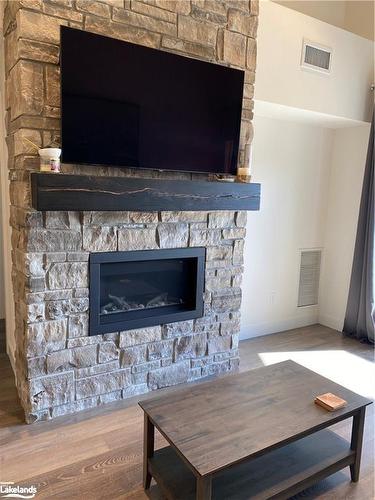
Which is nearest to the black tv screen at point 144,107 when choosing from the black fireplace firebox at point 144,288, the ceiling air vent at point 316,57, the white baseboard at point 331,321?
the black fireplace firebox at point 144,288

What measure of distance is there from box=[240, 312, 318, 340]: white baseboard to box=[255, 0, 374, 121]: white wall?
2016mm

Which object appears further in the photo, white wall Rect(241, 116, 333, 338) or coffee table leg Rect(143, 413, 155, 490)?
white wall Rect(241, 116, 333, 338)

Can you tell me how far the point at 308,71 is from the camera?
3.14 meters

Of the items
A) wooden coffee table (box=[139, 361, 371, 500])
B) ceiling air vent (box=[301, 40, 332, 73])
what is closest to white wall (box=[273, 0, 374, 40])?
ceiling air vent (box=[301, 40, 332, 73])

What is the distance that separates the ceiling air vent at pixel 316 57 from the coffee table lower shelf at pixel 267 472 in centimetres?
277

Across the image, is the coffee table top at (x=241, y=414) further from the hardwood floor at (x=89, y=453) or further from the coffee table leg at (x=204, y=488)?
the hardwood floor at (x=89, y=453)

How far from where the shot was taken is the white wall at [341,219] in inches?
149

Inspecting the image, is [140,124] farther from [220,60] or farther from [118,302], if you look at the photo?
[118,302]

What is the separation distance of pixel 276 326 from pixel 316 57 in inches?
97.3

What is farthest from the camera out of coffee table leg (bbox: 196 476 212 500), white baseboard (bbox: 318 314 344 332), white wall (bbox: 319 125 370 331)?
white baseboard (bbox: 318 314 344 332)

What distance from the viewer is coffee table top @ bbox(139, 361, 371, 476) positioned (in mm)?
1473

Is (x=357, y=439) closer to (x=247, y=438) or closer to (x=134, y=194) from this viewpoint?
(x=247, y=438)

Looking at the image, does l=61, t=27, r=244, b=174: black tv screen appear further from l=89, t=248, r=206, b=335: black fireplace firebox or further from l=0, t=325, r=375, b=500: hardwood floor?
l=0, t=325, r=375, b=500: hardwood floor

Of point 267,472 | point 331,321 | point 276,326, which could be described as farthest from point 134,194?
point 331,321
